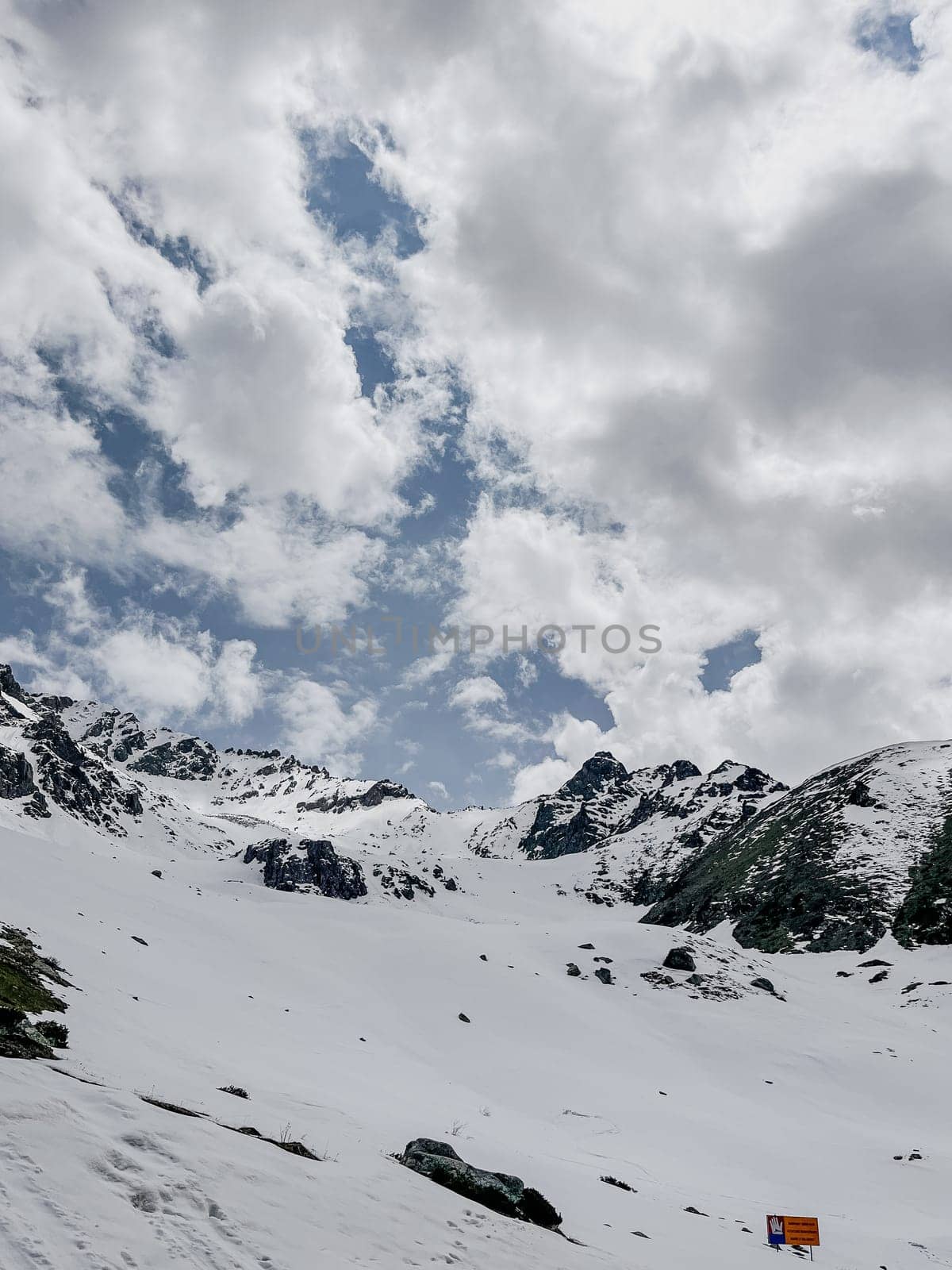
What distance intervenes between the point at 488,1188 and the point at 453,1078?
18.4m

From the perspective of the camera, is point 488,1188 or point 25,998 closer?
point 488,1188

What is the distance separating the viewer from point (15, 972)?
18.2 metres

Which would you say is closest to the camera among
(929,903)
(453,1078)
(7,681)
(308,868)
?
(453,1078)

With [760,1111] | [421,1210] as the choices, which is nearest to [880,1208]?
[760,1111]

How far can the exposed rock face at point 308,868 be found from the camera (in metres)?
115

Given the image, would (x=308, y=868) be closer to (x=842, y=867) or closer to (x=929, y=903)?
(x=842, y=867)

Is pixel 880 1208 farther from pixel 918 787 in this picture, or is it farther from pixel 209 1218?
pixel 918 787

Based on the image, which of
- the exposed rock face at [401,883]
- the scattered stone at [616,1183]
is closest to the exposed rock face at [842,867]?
the exposed rock face at [401,883]

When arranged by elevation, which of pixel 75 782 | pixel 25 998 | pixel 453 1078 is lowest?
pixel 453 1078

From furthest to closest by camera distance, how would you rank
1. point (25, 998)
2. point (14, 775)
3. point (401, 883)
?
point (401, 883), point (14, 775), point (25, 998)

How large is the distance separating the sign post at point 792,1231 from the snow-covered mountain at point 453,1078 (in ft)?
3.35

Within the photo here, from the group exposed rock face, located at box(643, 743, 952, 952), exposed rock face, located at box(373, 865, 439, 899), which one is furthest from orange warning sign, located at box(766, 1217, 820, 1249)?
exposed rock face, located at box(373, 865, 439, 899)

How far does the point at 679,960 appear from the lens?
5003 centimetres

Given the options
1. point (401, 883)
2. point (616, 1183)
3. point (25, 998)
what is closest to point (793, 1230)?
point (616, 1183)
